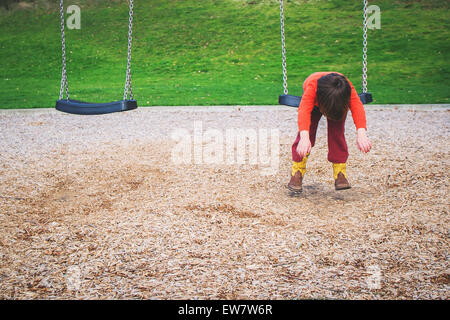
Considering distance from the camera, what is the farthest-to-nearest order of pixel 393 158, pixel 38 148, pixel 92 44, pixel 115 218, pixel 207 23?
1. pixel 207 23
2. pixel 92 44
3. pixel 38 148
4. pixel 393 158
5. pixel 115 218

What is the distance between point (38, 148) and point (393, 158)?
15.7 ft

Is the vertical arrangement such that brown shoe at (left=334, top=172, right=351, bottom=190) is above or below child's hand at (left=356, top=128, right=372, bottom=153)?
below

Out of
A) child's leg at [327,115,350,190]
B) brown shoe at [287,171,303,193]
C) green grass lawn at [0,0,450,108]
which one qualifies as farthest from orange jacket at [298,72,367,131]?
green grass lawn at [0,0,450,108]

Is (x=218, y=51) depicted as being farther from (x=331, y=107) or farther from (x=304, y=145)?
(x=304, y=145)

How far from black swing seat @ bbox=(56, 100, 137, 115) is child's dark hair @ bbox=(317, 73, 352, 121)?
232 centimetres

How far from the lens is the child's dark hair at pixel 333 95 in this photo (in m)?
3.29

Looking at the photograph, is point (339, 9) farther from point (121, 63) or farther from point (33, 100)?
point (33, 100)

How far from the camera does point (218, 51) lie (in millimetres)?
17625

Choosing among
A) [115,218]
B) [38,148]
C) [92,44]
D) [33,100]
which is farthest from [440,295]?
[92,44]

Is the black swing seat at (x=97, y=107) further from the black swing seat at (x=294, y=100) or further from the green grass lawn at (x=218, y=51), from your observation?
the green grass lawn at (x=218, y=51)

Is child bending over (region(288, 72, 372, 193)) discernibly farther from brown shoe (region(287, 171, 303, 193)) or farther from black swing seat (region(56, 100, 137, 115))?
black swing seat (region(56, 100, 137, 115))

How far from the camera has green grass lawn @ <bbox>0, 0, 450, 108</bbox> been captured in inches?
438

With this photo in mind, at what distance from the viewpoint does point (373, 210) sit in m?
3.59

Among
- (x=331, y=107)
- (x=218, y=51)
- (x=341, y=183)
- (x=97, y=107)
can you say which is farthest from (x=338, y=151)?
(x=218, y=51)
